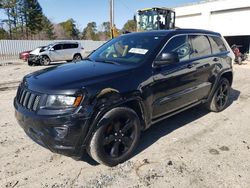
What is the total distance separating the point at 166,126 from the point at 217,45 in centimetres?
215

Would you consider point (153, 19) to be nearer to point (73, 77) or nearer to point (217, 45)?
point (217, 45)

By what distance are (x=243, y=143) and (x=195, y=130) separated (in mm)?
819

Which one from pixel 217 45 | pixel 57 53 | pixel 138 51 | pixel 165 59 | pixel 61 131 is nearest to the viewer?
pixel 61 131

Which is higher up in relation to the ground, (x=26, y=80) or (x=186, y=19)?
(x=186, y=19)

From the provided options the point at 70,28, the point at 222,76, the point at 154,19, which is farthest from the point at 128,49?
the point at 70,28

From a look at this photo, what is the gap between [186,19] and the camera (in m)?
29.0

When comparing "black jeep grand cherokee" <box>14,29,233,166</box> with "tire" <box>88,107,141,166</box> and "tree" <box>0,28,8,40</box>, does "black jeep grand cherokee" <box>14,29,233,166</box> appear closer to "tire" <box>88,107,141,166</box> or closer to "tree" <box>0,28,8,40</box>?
"tire" <box>88,107,141,166</box>

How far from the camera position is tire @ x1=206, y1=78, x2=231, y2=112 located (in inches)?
206

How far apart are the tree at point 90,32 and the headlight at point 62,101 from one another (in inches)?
2694

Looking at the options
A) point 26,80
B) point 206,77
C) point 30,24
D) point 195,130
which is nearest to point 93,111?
point 26,80

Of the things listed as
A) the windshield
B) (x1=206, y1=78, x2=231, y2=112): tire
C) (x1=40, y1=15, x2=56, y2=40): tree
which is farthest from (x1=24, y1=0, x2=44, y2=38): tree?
(x1=206, y1=78, x2=231, y2=112): tire

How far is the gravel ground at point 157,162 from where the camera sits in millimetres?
2936

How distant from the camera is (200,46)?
4652 millimetres

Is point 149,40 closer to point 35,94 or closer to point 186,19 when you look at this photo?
point 35,94
